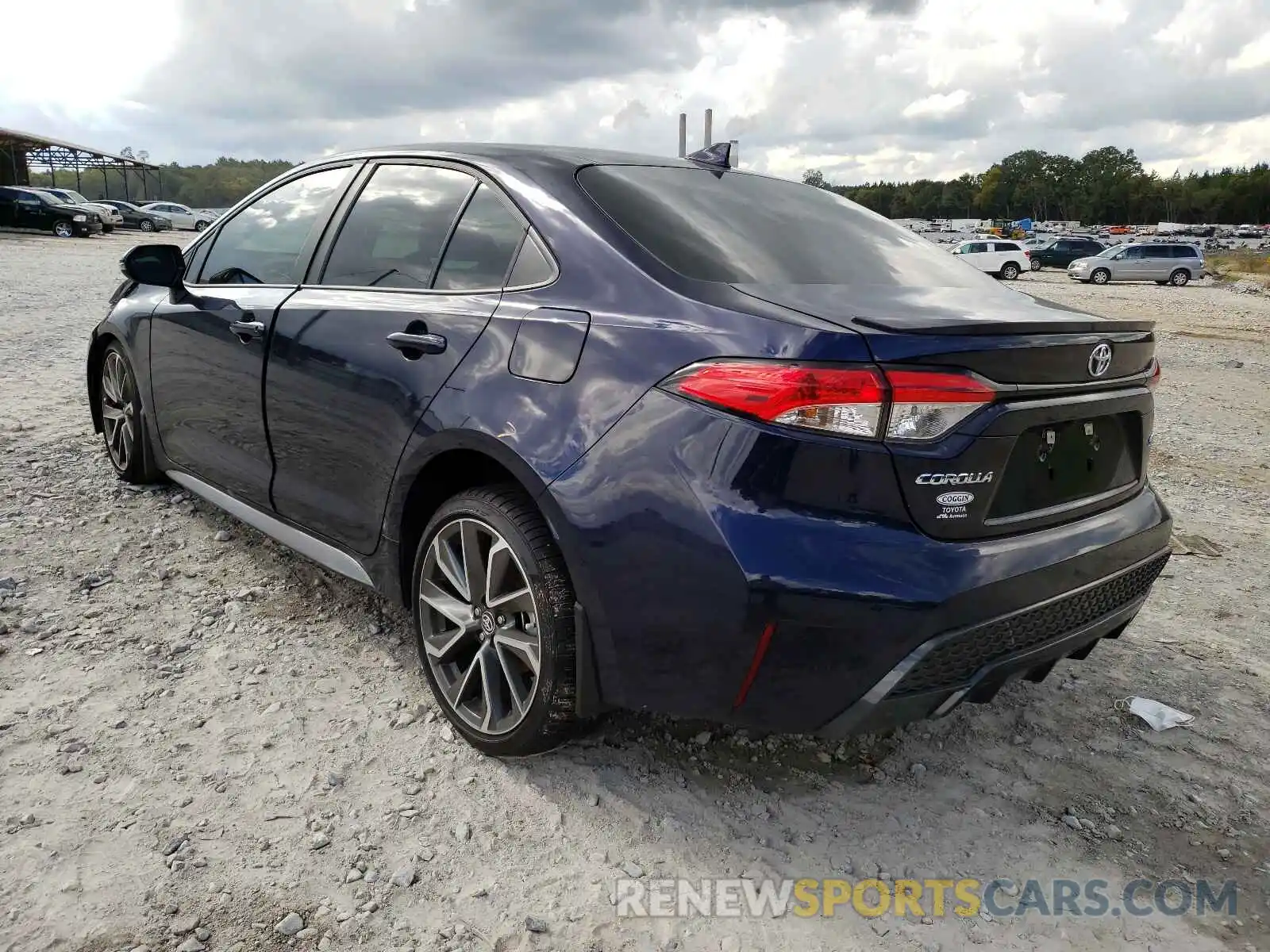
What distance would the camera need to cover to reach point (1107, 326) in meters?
2.32

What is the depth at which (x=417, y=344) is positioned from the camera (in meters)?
2.66

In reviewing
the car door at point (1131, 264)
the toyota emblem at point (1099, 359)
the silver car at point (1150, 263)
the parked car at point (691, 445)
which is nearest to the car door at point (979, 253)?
the silver car at point (1150, 263)

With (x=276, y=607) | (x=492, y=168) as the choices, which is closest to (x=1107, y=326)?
(x=492, y=168)

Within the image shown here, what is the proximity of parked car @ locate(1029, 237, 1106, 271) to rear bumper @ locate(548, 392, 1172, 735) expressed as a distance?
41.5 metres

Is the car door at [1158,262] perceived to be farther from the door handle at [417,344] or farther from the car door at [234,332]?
the door handle at [417,344]

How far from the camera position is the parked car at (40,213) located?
31.1m

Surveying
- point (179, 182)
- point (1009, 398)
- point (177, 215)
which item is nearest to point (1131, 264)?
point (1009, 398)

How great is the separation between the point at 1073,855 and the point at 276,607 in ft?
9.19

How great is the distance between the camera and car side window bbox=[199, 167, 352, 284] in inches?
133

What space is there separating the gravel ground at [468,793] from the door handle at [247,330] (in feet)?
3.31

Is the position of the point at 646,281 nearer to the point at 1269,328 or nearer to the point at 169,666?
the point at 169,666

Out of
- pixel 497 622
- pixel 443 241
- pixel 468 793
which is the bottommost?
pixel 468 793

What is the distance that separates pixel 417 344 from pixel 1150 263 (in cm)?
3702

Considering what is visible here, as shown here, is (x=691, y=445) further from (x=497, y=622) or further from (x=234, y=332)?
(x=234, y=332)
